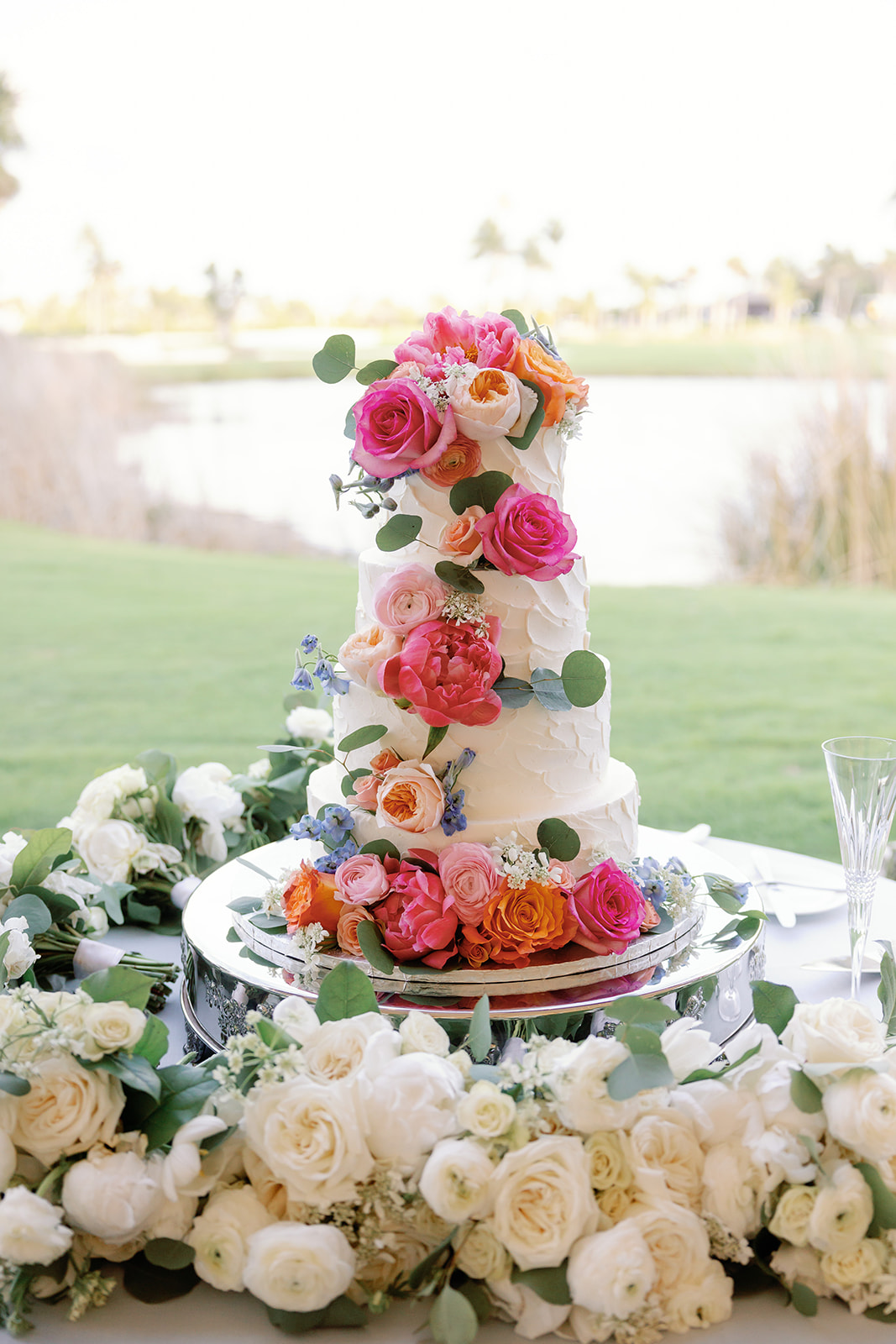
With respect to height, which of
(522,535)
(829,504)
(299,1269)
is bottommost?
(829,504)

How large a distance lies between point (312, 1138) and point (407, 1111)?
0.10 meters

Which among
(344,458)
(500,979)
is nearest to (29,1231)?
(500,979)

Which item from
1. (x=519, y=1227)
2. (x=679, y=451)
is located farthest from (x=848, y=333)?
(x=519, y=1227)

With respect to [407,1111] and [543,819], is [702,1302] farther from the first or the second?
[543,819]

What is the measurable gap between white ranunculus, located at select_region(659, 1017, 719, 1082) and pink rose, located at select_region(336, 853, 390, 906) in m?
0.45

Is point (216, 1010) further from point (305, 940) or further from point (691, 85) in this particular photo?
point (691, 85)

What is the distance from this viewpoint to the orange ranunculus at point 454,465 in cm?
162

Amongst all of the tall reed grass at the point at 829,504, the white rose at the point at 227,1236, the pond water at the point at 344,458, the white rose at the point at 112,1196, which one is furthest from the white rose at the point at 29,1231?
the pond water at the point at 344,458

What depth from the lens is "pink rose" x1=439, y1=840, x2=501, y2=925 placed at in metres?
1.58

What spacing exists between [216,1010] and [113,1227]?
0.49 meters

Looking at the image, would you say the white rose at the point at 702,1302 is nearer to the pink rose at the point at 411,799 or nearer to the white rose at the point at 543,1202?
the white rose at the point at 543,1202

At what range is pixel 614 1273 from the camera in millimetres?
1161

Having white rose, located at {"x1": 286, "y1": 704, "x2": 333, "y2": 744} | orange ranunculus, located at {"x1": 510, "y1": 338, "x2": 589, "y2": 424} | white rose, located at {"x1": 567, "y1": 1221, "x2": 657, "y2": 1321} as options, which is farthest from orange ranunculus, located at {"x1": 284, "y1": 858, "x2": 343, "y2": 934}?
white rose, located at {"x1": 286, "y1": 704, "x2": 333, "y2": 744}

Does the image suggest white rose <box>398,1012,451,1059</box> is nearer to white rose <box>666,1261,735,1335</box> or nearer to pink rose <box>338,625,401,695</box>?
white rose <box>666,1261,735,1335</box>
